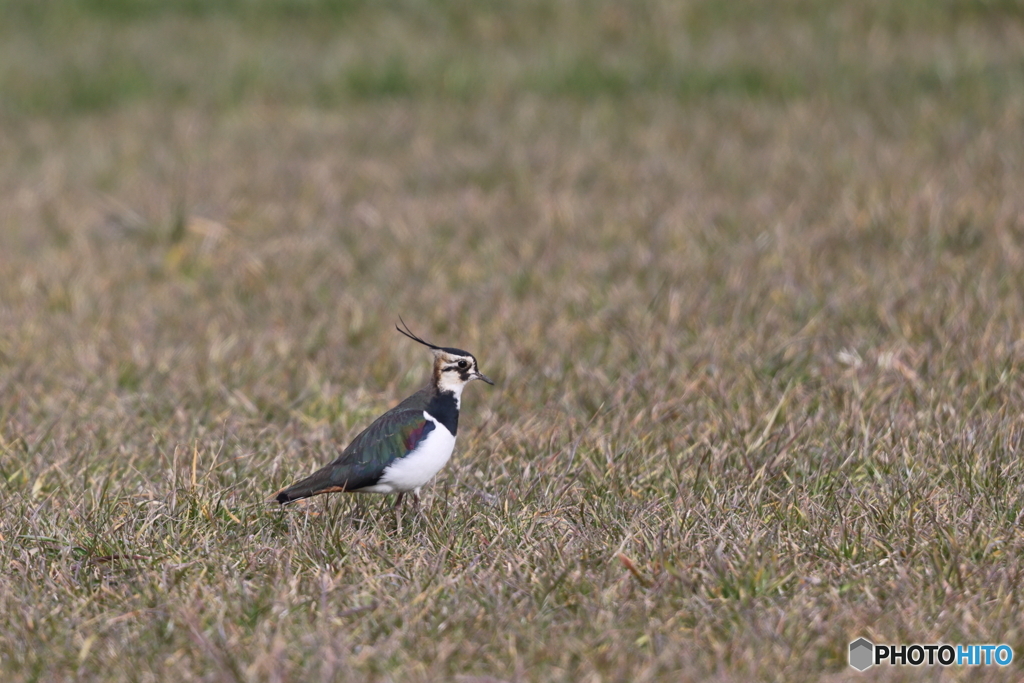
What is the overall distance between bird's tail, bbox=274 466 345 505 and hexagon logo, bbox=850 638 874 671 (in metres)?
1.55

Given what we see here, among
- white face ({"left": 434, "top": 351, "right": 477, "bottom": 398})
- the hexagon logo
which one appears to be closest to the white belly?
white face ({"left": 434, "top": 351, "right": 477, "bottom": 398})

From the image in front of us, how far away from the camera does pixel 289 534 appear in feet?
11.8

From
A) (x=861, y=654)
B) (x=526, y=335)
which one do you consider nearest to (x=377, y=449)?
(x=861, y=654)

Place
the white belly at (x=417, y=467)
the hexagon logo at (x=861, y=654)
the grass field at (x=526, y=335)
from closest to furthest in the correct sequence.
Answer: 1. the hexagon logo at (x=861, y=654)
2. the grass field at (x=526, y=335)
3. the white belly at (x=417, y=467)

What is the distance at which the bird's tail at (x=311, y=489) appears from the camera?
12.1 ft

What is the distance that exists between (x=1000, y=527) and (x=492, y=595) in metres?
1.44

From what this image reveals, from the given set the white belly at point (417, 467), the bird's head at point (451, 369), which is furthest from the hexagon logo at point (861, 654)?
the bird's head at point (451, 369)

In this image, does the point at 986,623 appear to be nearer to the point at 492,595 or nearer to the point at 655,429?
the point at 492,595

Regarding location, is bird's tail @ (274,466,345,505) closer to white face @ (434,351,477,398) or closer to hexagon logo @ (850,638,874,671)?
white face @ (434,351,477,398)

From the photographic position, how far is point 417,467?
3682 mm

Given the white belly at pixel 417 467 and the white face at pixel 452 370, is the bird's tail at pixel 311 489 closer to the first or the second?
the white belly at pixel 417 467

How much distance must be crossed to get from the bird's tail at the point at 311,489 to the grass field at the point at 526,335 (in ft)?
0.36

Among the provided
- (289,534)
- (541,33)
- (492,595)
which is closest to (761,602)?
(492,595)

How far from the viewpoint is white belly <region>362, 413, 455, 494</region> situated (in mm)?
3680
